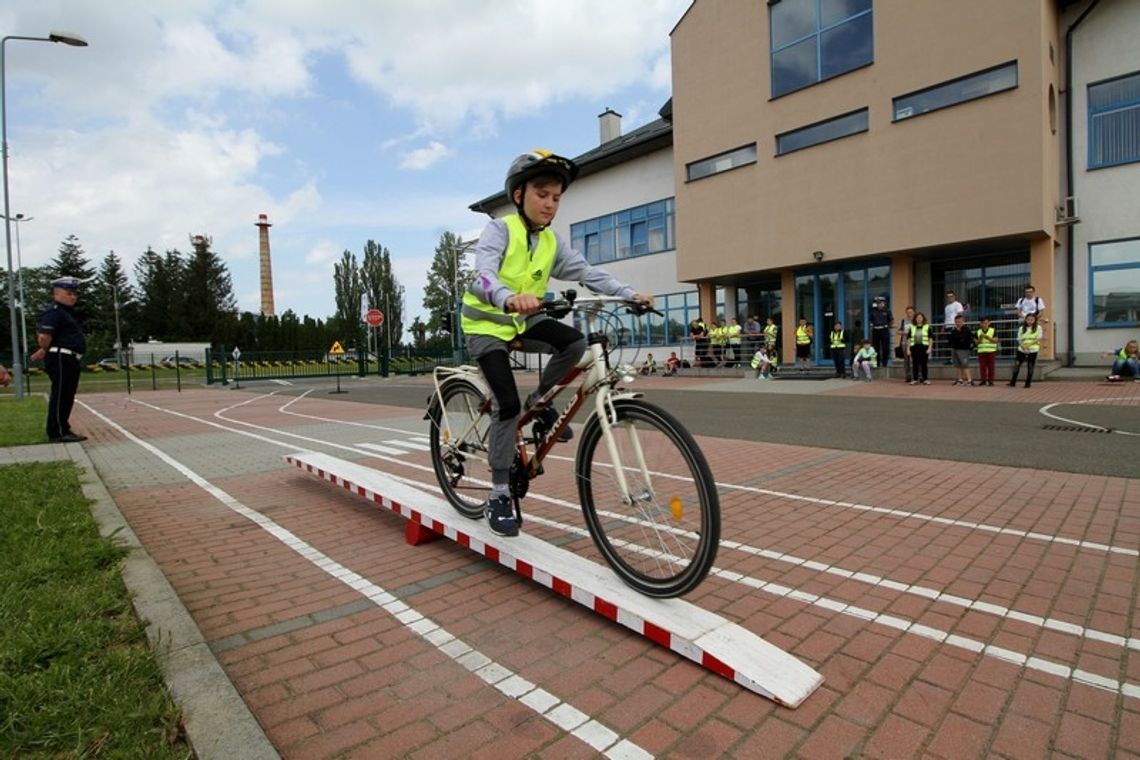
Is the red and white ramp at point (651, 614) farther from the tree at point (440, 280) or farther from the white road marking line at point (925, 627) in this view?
the tree at point (440, 280)

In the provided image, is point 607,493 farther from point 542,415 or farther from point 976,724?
point 976,724

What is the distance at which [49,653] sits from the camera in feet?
8.10

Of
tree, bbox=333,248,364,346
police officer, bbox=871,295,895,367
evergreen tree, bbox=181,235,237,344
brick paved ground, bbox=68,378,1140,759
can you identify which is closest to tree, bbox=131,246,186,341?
evergreen tree, bbox=181,235,237,344

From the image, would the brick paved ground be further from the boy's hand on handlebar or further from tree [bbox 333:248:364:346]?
tree [bbox 333:248:364:346]

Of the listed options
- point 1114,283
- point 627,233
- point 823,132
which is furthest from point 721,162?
point 1114,283

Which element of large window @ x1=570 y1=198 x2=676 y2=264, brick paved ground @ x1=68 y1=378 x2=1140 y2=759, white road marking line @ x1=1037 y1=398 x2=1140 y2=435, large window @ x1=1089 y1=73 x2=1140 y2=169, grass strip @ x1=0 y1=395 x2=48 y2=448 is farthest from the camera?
large window @ x1=570 y1=198 x2=676 y2=264

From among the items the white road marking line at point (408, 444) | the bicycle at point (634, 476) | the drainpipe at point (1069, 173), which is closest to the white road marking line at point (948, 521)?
the bicycle at point (634, 476)

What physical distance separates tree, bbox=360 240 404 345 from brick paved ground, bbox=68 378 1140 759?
7456 centimetres

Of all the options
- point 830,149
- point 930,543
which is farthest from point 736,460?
point 830,149

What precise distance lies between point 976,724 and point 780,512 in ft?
8.39

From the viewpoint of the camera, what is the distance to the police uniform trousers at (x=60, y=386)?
8422 mm

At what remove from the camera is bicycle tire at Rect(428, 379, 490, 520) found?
4117 mm

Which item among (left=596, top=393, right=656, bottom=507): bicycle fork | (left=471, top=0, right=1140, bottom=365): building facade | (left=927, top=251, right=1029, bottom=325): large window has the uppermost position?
(left=471, top=0, right=1140, bottom=365): building facade

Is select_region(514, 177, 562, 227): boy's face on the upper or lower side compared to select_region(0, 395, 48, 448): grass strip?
upper
